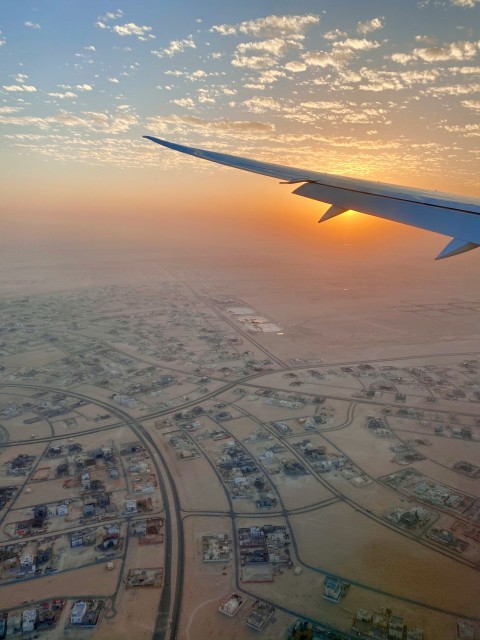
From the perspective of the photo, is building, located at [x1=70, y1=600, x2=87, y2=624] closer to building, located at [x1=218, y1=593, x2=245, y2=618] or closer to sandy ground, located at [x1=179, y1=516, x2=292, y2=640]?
sandy ground, located at [x1=179, y1=516, x2=292, y2=640]

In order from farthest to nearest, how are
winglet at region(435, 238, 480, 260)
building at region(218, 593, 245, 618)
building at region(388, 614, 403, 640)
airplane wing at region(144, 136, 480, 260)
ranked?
building at region(218, 593, 245, 618) → building at region(388, 614, 403, 640) → airplane wing at region(144, 136, 480, 260) → winglet at region(435, 238, 480, 260)

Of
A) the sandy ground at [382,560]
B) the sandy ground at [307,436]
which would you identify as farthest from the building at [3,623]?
the sandy ground at [382,560]

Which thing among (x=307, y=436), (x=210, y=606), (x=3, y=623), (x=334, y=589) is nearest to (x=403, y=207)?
(x=334, y=589)

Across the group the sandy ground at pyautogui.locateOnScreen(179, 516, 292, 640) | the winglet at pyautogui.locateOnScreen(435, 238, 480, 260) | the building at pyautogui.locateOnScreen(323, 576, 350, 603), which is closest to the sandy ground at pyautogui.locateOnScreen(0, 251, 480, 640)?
the sandy ground at pyautogui.locateOnScreen(179, 516, 292, 640)

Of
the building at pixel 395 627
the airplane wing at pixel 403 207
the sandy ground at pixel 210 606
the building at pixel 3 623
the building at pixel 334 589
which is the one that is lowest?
the building at pixel 3 623

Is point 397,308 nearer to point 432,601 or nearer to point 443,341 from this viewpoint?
point 443,341

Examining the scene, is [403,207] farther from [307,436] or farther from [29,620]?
[307,436]

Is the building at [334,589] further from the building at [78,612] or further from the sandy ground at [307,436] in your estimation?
the building at [78,612]

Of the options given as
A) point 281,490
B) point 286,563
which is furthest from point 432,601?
point 281,490
